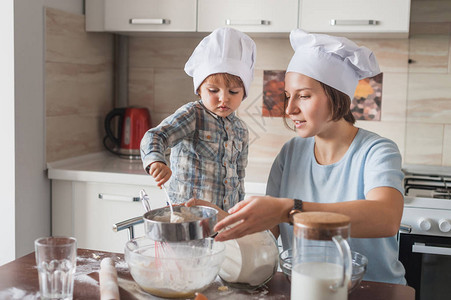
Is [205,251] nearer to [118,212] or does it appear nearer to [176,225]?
[176,225]

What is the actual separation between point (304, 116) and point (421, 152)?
4.58 feet

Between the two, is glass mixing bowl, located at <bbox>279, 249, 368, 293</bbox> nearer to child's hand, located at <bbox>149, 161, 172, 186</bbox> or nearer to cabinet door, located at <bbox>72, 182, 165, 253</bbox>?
child's hand, located at <bbox>149, 161, 172, 186</bbox>

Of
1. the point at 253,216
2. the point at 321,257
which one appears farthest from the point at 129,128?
the point at 321,257

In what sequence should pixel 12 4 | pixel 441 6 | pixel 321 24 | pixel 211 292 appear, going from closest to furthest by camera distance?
pixel 211 292
pixel 12 4
pixel 321 24
pixel 441 6

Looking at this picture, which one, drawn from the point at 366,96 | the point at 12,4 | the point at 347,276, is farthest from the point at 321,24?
the point at 347,276

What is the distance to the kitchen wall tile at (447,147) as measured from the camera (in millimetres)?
2637

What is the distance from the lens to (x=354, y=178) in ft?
5.04

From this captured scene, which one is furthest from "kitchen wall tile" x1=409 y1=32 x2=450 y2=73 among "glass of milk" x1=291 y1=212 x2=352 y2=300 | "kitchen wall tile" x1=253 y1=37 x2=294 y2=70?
"glass of milk" x1=291 y1=212 x2=352 y2=300

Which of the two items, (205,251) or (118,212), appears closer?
(205,251)

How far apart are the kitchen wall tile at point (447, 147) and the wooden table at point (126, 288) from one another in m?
1.60

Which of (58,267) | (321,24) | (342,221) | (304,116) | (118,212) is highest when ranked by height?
(321,24)

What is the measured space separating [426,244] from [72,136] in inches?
65.0

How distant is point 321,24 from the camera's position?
2398 mm

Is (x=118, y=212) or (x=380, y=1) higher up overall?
(x=380, y=1)
